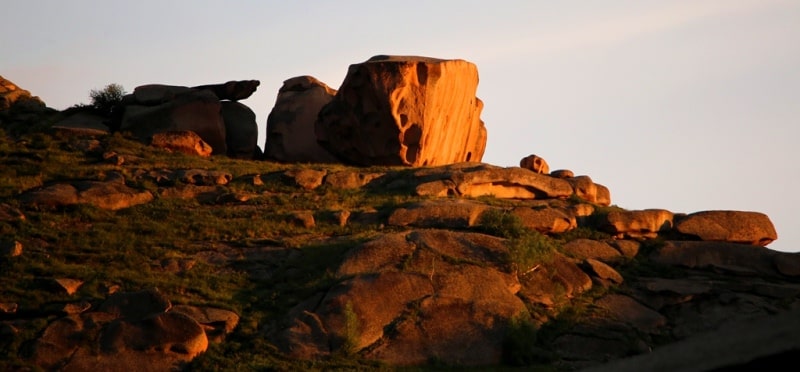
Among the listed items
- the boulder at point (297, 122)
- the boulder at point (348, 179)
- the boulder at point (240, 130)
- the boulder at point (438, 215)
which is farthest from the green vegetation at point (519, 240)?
the boulder at point (240, 130)

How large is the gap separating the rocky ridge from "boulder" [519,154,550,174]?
117 cm

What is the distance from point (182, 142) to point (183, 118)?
2033 millimetres

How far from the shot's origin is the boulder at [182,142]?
40719 mm

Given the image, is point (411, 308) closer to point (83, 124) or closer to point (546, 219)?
point (546, 219)

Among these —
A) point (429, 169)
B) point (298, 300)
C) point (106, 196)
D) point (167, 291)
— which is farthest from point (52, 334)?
point (429, 169)

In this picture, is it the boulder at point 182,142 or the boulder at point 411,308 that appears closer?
the boulder at point 411,308

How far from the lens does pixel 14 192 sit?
3356 centimetres

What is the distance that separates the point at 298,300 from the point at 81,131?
1867cm

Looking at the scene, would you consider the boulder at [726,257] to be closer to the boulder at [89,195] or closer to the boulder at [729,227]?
the boulder at [729,227]

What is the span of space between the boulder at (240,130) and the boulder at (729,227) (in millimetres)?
19291

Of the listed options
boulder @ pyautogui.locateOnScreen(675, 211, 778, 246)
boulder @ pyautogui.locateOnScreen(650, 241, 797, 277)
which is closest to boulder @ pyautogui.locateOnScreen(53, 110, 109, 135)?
boulder @ pyautogui.locateOnScreen(650, 241, 797, 277)

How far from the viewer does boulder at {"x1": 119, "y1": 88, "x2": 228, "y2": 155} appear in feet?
139

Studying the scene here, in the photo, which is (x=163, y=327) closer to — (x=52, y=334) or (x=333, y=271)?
(x=52, y=334)

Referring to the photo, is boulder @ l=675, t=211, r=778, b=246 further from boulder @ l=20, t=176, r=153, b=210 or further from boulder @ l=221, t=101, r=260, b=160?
boulder @ l=221, t=101, r=260, b=160
